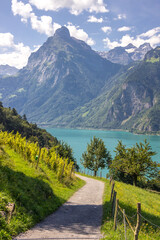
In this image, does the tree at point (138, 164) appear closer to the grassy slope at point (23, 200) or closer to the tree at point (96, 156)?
the tree at point (96, 156)

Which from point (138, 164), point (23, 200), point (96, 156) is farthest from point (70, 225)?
point (96, 156)

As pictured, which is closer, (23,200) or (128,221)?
Result: (128,221)

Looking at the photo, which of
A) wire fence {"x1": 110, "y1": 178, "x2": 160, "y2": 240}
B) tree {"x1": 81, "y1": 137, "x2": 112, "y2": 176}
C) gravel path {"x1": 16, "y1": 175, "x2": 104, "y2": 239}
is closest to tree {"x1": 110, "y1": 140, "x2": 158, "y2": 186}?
tree {"x1": 81, "y1": 137, "x2": 112, "y2": 176}

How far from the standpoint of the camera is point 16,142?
2536 cm

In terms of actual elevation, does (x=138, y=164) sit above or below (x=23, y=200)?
below

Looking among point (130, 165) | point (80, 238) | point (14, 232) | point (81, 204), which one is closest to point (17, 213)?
point (14, 232)

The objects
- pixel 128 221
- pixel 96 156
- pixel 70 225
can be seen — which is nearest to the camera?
pixel 128 221

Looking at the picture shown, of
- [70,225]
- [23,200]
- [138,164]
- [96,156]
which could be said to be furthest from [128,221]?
[96,156]

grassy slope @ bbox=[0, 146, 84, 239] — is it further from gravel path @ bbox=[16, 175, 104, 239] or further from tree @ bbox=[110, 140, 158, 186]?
tree @ bbox=[110, 140, 158, 186]

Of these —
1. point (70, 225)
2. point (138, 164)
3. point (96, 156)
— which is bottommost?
point (96, 156)

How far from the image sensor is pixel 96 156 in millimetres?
65875

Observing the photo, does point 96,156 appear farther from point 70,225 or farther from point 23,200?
point 23,200

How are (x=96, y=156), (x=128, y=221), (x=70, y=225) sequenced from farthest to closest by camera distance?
(x=96, y=156) → (x=70, y=225) → (x=128, y=221)

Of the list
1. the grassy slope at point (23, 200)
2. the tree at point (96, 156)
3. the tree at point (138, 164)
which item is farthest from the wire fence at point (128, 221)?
the tree at point (96, 156)
